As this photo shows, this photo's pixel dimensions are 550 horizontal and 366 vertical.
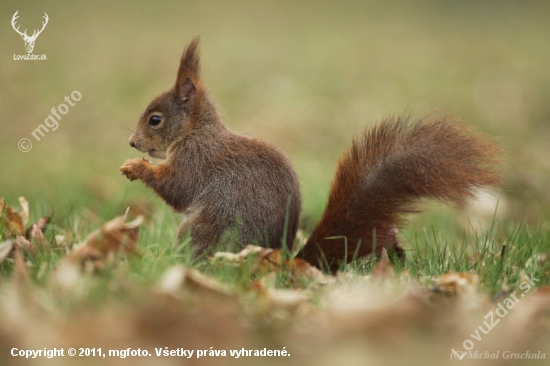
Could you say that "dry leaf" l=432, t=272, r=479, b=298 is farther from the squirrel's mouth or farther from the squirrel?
the squirrel's mouth

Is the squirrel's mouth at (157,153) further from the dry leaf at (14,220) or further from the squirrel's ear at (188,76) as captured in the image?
the dry leaf at (14,220)

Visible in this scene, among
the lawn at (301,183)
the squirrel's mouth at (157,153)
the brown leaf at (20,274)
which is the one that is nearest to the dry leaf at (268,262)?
the lawn at (301,183)

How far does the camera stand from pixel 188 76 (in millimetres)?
2717

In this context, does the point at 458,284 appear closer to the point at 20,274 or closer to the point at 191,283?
the point at 191,283

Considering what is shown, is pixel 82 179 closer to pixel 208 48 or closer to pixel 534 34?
pixel 208 48

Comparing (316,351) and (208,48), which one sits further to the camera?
(208,48)

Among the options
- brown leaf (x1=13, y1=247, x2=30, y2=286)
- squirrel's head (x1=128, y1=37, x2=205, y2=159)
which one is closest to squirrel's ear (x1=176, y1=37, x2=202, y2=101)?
squirrel's head (x1=128, y1=37, x2=205, y2=159)

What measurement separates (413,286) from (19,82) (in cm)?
597

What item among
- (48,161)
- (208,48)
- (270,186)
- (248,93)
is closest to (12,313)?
(270,186)

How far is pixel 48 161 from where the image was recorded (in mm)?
5188

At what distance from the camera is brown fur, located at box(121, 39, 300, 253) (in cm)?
241

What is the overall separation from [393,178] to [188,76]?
0.96 meters

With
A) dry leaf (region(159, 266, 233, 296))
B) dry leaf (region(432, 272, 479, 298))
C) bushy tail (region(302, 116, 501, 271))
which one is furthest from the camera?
bushy tail (region(302, 116, 501, 271))

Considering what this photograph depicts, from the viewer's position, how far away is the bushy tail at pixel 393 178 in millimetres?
2111
